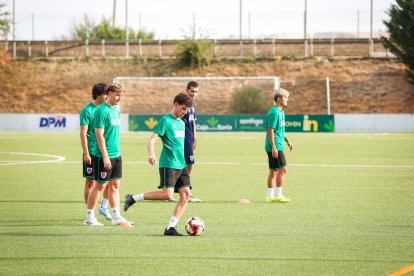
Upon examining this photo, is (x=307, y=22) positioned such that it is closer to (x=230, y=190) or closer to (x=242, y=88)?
(x=242, y=88)

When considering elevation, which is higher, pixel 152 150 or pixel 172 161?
pixel 152 150

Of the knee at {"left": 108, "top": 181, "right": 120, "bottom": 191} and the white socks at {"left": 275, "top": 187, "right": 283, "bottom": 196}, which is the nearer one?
the knee at {"left": 108, "top": 181, "right": 120, "bottom": 191}

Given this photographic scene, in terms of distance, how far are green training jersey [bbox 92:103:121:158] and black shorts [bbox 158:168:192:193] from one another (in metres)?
1.44

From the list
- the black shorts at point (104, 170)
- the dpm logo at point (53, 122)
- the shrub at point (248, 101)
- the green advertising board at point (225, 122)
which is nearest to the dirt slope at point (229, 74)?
the shrub at point (248, 101)

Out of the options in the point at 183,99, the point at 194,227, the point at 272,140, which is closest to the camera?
the point at 183,99

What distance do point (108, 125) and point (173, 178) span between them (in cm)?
171

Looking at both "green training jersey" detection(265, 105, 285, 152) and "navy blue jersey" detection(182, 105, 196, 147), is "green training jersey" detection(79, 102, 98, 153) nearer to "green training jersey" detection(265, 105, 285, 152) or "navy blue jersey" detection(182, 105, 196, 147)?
"navy blue jersey" detection(182, 105, 196, 147)

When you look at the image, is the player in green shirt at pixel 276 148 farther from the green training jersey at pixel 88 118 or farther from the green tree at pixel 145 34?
the green tree at pixel 145 34

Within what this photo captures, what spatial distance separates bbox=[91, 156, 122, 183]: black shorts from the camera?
1222 cm

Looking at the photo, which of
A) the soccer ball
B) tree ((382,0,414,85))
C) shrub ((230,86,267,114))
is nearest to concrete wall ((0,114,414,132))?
shrub ((230,86,267,114))

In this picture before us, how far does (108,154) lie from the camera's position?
12453 mm

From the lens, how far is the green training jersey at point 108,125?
40.3ft

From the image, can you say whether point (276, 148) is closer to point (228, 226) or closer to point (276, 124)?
point (276, 124)

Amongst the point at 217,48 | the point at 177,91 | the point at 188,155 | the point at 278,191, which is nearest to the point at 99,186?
the point at 188,155
